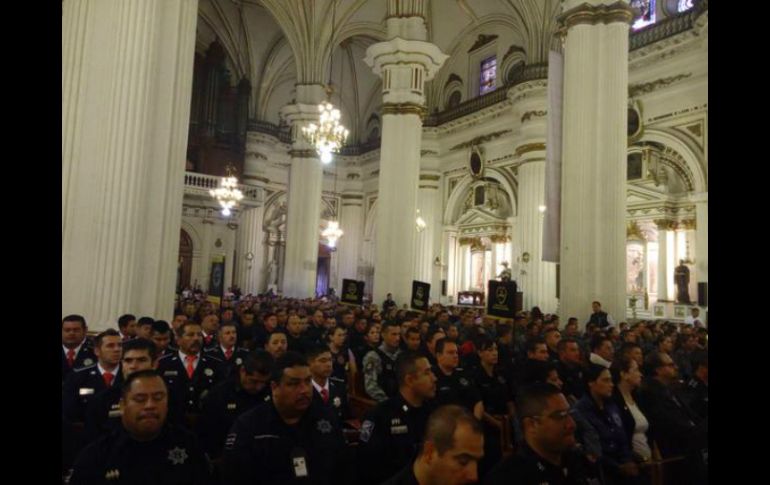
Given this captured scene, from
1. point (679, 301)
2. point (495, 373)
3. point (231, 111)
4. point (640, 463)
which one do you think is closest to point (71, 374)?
point (495, 373)

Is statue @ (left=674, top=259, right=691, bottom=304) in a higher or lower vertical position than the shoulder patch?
higher

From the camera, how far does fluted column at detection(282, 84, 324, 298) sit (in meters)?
18.6

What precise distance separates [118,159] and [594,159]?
729cm

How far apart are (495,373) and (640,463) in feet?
5.90

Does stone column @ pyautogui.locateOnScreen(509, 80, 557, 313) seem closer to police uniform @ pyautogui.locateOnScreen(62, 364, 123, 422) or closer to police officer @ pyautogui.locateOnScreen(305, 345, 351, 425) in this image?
police officer @ pyautogui.locateOnScreen(305, 345, 351, 425)

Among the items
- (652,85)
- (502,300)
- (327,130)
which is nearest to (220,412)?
(502,300)

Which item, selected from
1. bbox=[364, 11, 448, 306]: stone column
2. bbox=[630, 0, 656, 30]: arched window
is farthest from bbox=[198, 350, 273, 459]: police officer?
bbox=[630, 0, 656, 30]: arched window

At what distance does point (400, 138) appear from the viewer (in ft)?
47.4

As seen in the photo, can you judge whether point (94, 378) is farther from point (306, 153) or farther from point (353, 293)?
point (306, 153)

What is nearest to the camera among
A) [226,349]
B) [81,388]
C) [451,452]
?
[451,452]

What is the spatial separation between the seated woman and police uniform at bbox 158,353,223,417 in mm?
3071

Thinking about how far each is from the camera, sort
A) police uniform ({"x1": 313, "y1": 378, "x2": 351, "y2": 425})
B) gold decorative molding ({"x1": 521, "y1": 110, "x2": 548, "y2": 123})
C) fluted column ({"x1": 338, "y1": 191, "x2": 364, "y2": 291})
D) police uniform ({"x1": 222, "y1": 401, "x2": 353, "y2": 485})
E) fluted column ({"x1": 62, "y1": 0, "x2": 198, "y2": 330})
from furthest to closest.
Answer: fluted column ({"x1": 338, "y1": 191, "x2": 364, "y2": 291}), gold decorative molding ({"x1": 521, "y1": 110, "x2": 548, "y2": 123}), fluted column ({"x1": 62, "y1": 0, "x2": 198, "y2": 330}), police uniform ({"x1": 313, "y1": 378, "x2": 351, "y2": 425}), police uniform ({"x1": 222, "y1": 401, "x2": 353, "y2": 485})

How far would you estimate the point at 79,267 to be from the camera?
20.1 ft

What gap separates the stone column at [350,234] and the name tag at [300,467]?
22968mm
